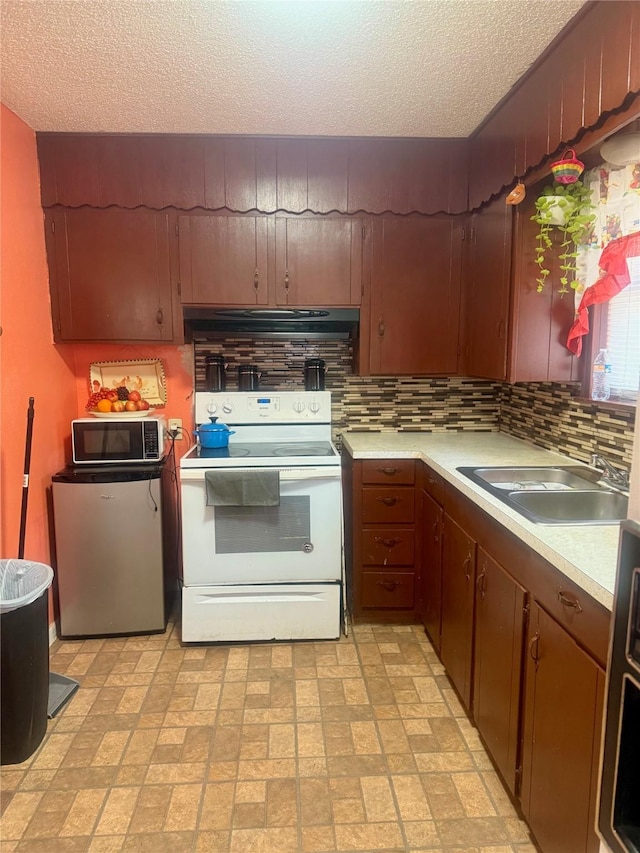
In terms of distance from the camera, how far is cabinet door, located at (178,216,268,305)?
2.57 metres

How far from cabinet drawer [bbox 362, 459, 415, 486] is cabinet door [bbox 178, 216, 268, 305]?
1023 millimetres

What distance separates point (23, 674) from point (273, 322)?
1.92 metres

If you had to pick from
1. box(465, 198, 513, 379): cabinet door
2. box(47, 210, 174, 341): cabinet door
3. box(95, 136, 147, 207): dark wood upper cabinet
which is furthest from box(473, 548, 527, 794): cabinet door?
box(95, 136, 147, 207): dark wood upper cabinet

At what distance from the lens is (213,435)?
2.67 meters

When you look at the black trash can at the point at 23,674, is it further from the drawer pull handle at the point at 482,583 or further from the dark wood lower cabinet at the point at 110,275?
the drawer pull handle at the point at 482,583

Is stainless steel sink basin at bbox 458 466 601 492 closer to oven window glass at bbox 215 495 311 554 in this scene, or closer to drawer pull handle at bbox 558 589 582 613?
drawer pull handle at bbox 558 589 582 613

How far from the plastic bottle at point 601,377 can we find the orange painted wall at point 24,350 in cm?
244

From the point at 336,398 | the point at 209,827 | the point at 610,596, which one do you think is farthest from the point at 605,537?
the point at 336,398

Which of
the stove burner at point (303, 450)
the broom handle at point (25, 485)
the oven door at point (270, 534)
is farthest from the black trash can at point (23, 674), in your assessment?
the stove burner at point (303, 450)

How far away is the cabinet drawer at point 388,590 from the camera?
2596 millimetres

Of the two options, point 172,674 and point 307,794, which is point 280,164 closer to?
point 172,674

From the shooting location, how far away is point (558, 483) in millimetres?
2008

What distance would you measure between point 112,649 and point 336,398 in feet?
5.68

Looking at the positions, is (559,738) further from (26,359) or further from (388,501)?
(26,359)
